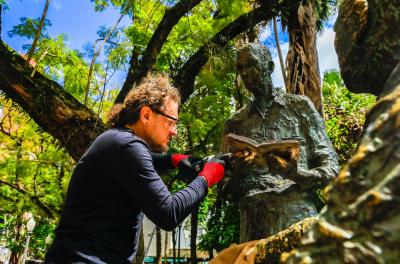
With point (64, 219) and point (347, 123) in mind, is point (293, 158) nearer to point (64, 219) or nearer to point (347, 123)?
point (64, 219)

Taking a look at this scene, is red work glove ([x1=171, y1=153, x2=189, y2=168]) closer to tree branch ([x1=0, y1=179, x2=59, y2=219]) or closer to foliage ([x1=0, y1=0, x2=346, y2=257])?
foliage ([x1=0, y1=0, x2=346, y2=257])

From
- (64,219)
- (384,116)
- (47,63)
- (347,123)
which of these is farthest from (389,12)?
(47,63)

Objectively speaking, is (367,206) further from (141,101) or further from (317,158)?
(317,158)

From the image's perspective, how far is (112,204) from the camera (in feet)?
6.12

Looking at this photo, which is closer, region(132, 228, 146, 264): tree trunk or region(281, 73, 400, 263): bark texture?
region(281, 73, 400, 263): bark texture

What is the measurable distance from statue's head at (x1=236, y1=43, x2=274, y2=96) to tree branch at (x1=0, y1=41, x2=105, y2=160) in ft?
11.6

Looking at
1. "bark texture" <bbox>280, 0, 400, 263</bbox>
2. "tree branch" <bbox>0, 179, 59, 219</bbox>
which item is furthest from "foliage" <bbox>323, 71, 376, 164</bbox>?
"bark texture" <bbox>280, 0, 400, 263</bbox>

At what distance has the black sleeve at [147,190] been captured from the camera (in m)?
1.82

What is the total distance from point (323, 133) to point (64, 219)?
168 centimetres

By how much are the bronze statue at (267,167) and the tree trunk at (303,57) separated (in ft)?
13.0

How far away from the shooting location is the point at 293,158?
229 centimetres

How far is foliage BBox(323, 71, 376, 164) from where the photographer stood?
25.8 ft

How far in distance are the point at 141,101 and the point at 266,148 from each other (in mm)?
677

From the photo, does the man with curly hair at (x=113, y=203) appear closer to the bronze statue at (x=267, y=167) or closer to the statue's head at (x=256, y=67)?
the bronze statue at (x=267, y=167)
